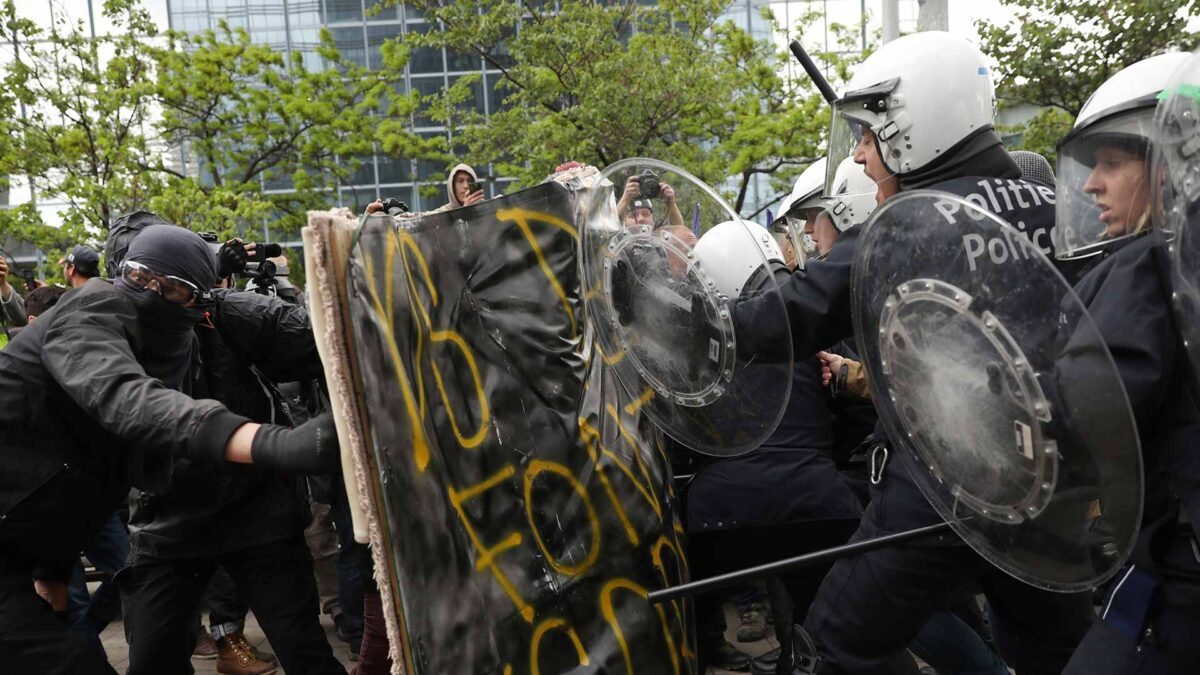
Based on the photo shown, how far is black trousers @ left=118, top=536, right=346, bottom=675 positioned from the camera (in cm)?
340

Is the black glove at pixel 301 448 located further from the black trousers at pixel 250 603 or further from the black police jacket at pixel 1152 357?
the black police jacket at pixel 1152 357

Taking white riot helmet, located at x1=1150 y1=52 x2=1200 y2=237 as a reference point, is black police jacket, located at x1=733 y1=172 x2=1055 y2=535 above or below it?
below

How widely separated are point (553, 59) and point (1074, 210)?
431 inches

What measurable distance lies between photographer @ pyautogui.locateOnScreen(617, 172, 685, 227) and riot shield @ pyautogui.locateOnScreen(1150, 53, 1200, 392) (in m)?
1.21

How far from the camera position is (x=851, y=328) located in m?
2.48

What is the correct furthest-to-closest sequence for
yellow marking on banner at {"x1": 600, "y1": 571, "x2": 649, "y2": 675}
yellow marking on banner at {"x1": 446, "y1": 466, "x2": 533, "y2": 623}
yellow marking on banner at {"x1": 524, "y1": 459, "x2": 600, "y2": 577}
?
yellow marking on banner at {"x1": 600, "y1": 571, "x2": 649, "y2": 675}, yellow marking on banner at {"x1": 524, "y1": 459, "x2": 600, "y2": 577}, yellow marking on banner at {"x1": 446, "y1": 466, "x2": 533, "y2": 623}

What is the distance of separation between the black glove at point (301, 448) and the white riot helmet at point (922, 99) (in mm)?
1494

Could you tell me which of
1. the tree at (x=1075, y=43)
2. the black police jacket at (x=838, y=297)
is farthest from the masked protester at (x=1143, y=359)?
the tree at (x=1075, y=43)

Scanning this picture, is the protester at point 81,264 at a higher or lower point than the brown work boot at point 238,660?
higher

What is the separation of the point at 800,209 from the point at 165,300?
2374mm

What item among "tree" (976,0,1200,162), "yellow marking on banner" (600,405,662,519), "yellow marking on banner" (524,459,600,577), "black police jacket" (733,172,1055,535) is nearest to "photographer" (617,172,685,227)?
"black police jacket" (733,172,1055,535)

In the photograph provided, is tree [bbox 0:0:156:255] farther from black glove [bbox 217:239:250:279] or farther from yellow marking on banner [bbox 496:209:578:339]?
yellow marking on banner [bbox 496:209:578:339]

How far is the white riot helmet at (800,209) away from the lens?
13.4 ft

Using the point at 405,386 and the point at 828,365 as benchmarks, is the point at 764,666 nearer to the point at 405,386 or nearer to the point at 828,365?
the point at 828,365
